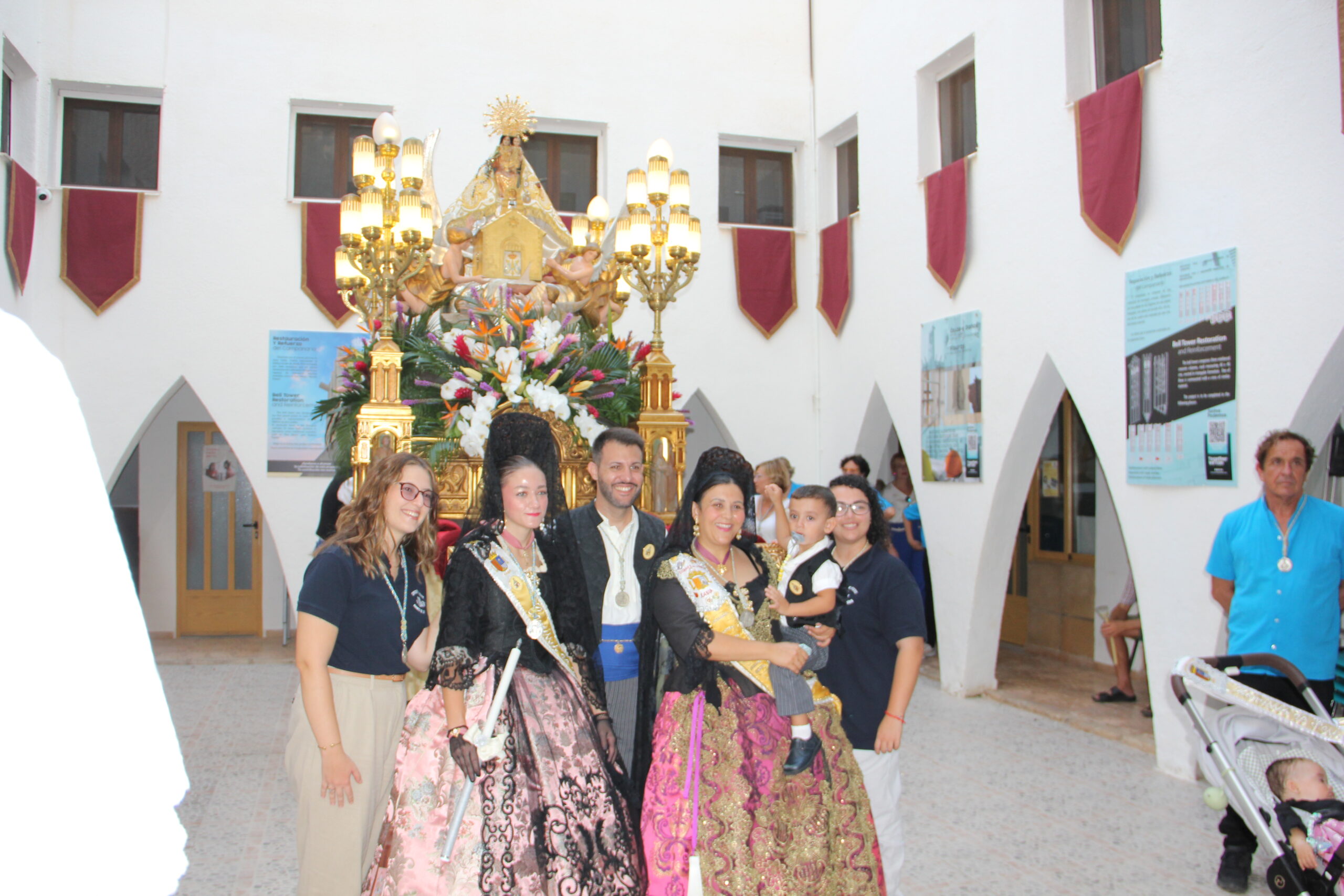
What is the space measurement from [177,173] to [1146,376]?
8.38m

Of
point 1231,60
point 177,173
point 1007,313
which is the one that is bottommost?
point 1007,313

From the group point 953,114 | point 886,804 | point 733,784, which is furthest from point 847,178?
point 733,784

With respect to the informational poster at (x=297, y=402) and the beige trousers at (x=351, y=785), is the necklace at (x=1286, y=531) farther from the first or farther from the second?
the informational poster at (x=297, y=402)

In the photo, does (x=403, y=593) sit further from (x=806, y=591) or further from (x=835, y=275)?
(x=835, y=275)

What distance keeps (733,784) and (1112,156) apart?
4.98 m

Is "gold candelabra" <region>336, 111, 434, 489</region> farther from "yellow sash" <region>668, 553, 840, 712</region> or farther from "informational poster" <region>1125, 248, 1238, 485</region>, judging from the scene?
"informational poster" <region>1125, 248, 1238, 485</region>

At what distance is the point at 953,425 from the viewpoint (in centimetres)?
762

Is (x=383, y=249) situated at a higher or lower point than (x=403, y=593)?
higher

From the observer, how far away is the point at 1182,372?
5.43 m

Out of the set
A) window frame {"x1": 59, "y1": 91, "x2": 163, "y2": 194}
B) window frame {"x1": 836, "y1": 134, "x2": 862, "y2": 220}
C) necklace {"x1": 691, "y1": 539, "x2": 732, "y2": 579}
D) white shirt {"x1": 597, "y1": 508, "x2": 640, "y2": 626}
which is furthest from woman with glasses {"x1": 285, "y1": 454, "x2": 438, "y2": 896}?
window frame {"x1": 836, "y1": 134, "x2": 862, "y2": 220}

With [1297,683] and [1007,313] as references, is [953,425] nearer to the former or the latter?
[1007,313]

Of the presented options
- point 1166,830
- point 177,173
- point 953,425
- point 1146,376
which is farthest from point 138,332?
point 1166,830

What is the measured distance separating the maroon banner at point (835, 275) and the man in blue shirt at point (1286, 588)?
19.0ft

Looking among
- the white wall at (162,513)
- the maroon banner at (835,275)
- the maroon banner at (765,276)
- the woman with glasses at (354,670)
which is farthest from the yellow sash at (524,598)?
the white wall at (162,513)
